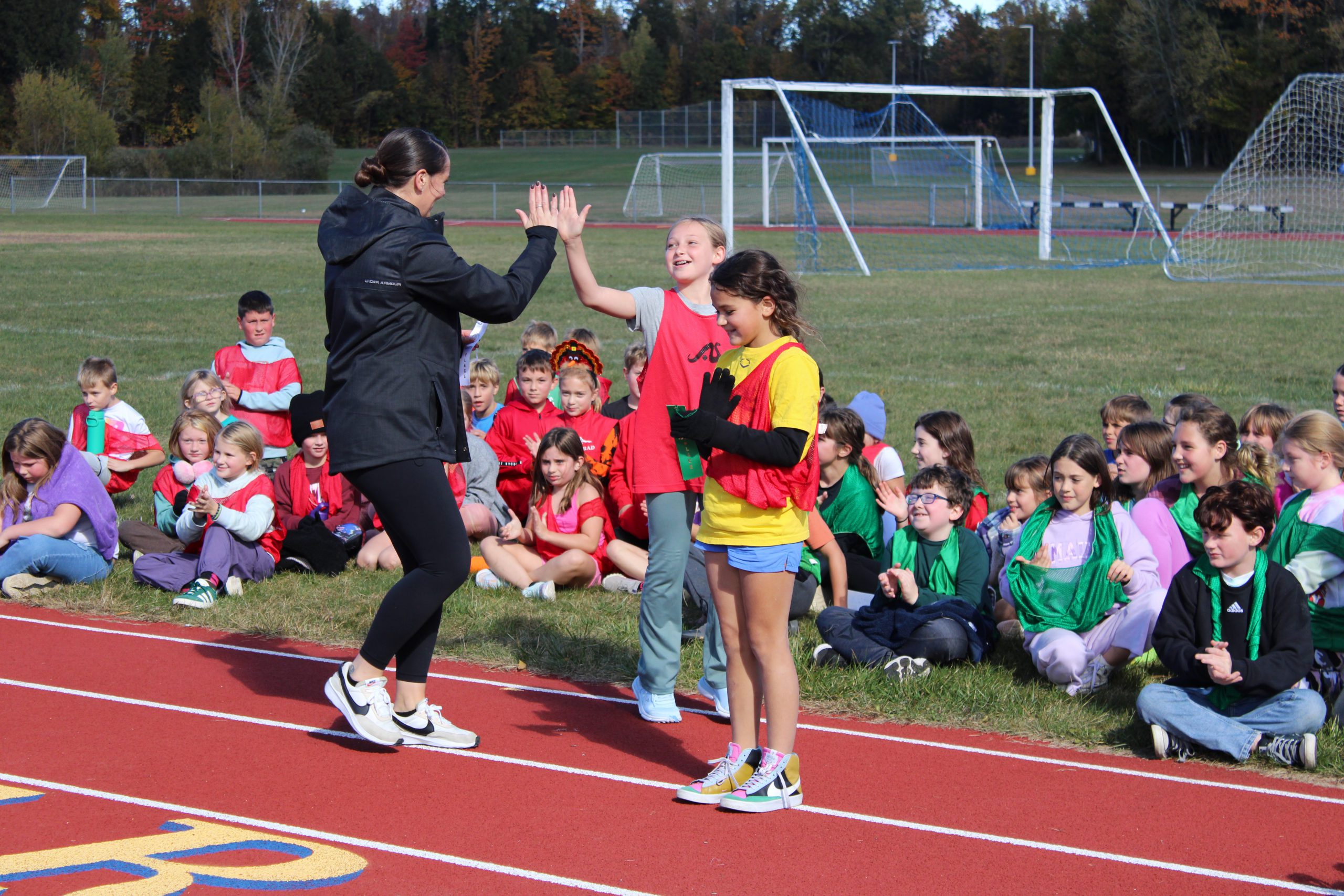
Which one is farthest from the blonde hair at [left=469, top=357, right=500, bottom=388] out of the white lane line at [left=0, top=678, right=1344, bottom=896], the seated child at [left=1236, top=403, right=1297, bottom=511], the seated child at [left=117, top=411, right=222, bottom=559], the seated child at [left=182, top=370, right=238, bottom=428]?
the seated child at [left=1236, top=403, right=1297, bottom=511]

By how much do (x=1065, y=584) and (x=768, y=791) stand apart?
2.06 meters

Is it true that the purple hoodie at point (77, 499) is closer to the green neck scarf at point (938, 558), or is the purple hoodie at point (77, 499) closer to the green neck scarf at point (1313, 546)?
the green neck scarf at point (938, 558)

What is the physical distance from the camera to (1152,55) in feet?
202

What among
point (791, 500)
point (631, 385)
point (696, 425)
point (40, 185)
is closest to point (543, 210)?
point (696, 425)

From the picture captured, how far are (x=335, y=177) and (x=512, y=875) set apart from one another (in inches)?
2599

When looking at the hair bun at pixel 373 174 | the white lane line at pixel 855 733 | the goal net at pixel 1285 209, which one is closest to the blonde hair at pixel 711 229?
the hair bun at pixel 373 174

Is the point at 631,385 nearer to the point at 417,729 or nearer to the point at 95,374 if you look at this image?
the point at 95,374

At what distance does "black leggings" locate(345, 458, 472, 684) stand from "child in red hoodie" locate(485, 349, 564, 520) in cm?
333

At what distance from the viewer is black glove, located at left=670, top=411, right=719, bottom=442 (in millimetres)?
3842

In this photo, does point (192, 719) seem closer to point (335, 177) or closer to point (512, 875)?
point (512, 875)

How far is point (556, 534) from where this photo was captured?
6.98 m

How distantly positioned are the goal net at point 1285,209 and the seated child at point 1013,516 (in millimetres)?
17721

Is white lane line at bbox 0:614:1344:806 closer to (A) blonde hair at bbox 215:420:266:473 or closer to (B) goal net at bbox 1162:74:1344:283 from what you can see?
(A) blonde hair at bbox 215:420:266:473

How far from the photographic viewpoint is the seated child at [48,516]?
6.73m
